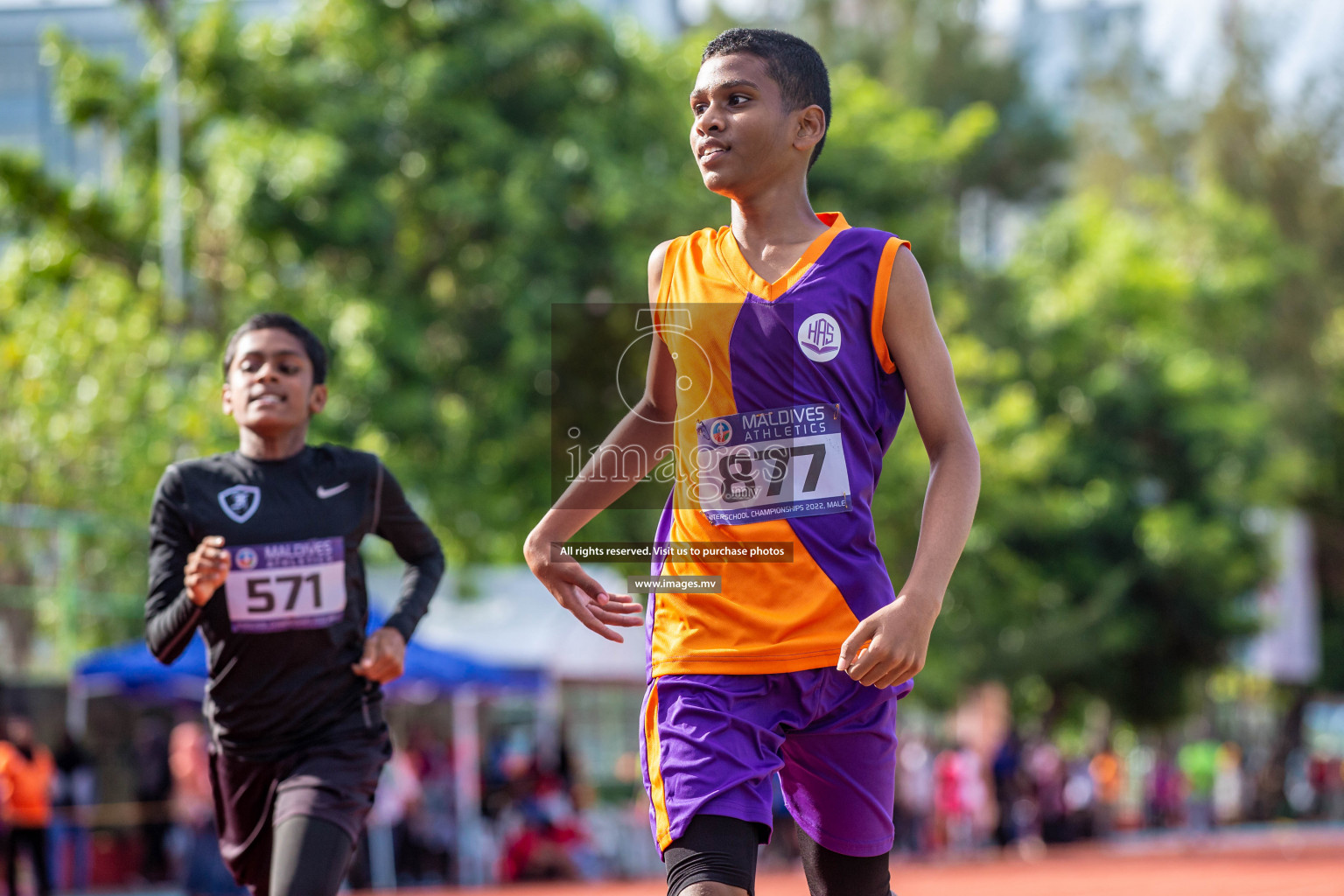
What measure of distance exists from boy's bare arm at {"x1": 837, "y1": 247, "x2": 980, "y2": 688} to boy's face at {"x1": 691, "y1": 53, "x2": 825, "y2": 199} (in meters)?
0.34

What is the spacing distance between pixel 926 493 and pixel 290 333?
2.09 metres

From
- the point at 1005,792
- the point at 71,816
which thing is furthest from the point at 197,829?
the point at 1005,792

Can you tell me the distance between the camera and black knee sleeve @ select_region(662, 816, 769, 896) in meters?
3.03

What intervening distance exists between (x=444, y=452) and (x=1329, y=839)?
18.2 metres

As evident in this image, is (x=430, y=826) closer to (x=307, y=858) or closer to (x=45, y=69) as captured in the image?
(x=307, y=858)

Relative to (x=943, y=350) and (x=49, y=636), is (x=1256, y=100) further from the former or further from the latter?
(x=943, y=350)

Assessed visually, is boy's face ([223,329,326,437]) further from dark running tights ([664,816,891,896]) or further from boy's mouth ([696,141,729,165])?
dark running tights ([664,816,891,896])

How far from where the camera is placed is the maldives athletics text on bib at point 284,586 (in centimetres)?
441

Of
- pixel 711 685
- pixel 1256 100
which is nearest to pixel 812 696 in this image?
pixel 711 685

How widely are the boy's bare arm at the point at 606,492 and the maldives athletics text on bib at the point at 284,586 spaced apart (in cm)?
116

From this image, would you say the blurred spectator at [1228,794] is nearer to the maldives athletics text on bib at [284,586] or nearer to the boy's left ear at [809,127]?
the maldives athletics text on bib at [284,586]

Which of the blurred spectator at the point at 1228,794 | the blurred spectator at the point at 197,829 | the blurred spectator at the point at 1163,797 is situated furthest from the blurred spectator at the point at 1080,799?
the blurred spectator at the point at 197,829

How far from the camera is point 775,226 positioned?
3.45m

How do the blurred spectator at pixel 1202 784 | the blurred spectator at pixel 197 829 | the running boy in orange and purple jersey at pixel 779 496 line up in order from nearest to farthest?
1. the running boy in orange and purple jersey at pixel 779 496
2. the blurred spectator at pixel 197 829
3. the blurred spectator at pixel 1202 784
